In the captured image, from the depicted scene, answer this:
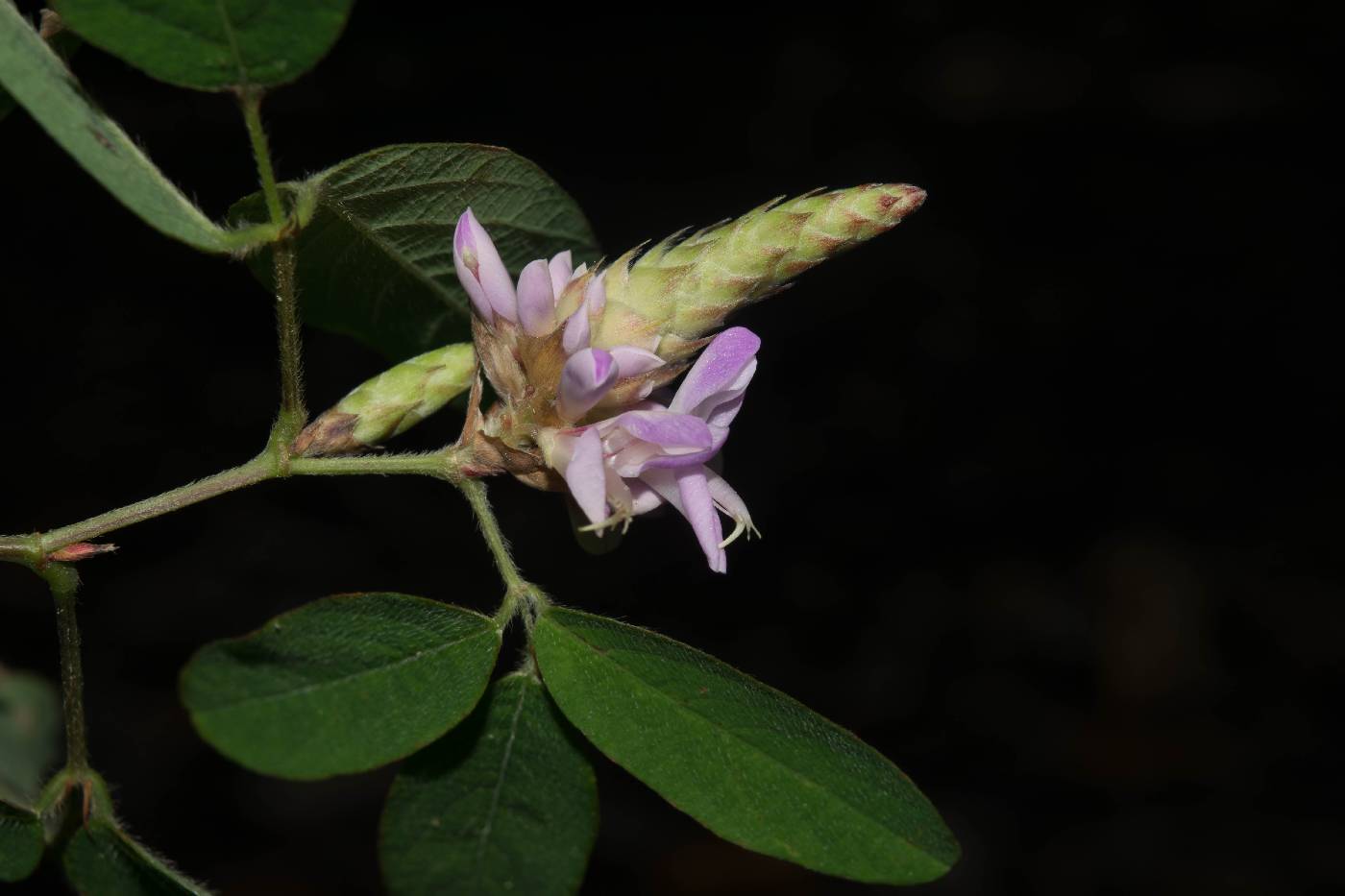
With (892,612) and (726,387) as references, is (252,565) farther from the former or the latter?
(726,387)

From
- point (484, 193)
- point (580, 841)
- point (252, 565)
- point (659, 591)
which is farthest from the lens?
point (659, 591)

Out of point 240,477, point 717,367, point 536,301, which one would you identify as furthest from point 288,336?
point 717,367

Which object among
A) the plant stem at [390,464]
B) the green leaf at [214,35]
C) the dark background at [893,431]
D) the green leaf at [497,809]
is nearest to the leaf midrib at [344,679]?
the green leaf at [497,809]

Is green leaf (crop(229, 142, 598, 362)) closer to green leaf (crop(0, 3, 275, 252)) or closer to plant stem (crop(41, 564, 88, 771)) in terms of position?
green leaf (crop(0, 3, 275, 252))

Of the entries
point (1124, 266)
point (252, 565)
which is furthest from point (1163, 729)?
point (252, 565)

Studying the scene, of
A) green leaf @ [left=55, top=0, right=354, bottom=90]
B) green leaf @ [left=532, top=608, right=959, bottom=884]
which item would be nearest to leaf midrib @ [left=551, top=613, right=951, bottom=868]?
green leaf @ [left=532, top=608, right=959, bottom=884]

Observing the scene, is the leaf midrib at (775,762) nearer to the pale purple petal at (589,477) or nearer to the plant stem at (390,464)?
the pale purple petal at (589,477)
